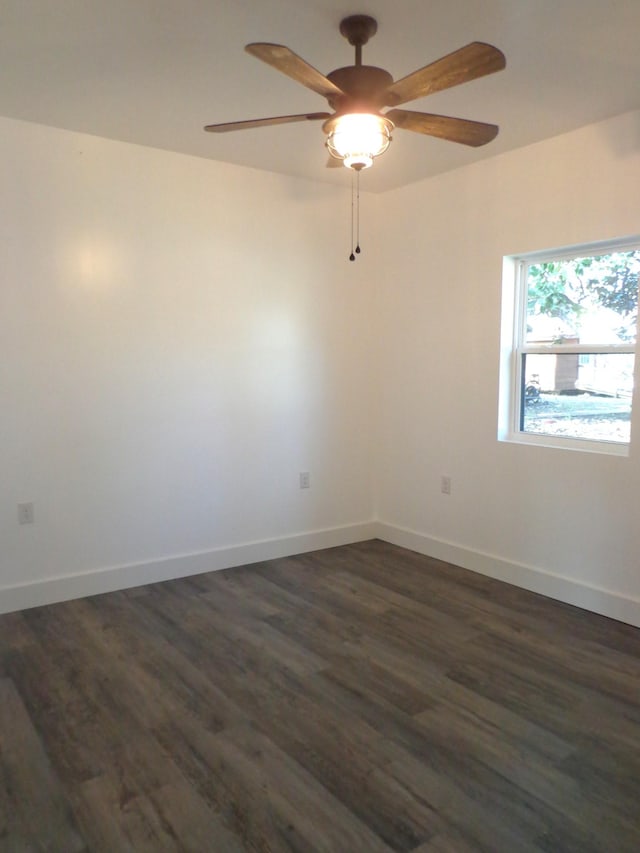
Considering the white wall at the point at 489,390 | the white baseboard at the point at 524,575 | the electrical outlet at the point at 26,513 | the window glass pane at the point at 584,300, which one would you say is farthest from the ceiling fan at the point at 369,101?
the white baseboard at the point at 524,575

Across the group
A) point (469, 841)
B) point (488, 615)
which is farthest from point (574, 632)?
point (469, 841)

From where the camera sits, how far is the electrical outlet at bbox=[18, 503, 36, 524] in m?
3.23

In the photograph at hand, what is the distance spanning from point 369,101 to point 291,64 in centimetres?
37

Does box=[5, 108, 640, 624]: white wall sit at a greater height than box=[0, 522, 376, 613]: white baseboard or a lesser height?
greater

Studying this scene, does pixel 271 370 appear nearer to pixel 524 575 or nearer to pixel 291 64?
pixel 524 575

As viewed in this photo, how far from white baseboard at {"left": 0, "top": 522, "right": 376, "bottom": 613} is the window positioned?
4.66 feet

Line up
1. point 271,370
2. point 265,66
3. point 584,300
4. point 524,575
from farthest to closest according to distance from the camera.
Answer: point 271,370, point 524,575, point 584,300, point 265,66

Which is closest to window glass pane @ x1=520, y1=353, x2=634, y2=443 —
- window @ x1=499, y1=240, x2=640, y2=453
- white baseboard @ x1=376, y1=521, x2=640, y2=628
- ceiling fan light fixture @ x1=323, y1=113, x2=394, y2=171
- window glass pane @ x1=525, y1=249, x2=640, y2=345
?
window @ x1=499, y1=240, x2=640, y2=453

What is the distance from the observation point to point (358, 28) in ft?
6.95

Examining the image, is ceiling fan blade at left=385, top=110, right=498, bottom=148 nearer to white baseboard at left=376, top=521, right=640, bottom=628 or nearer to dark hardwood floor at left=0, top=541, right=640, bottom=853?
dark hardwood floor at left=0, top=541, right=640, bottom=853

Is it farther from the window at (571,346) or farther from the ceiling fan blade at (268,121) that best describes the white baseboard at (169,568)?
the ceiling fan blade at (268,121)

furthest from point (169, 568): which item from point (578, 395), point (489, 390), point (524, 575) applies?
point (578, 395)

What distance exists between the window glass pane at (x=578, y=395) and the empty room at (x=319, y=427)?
2 centimetres

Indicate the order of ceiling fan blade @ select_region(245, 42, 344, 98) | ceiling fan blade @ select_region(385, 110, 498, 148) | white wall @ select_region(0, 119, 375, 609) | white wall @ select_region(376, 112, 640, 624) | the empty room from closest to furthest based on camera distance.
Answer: ceiling fan blade @ select_region(245, 42, 344, 98) < the empty room < ceiling fan blade @ select_region(385, 110, 498, 148) < white wall @ select_region(376, 112, 640, 624) < white wall @ select_region(0, 119, 375, 609)
